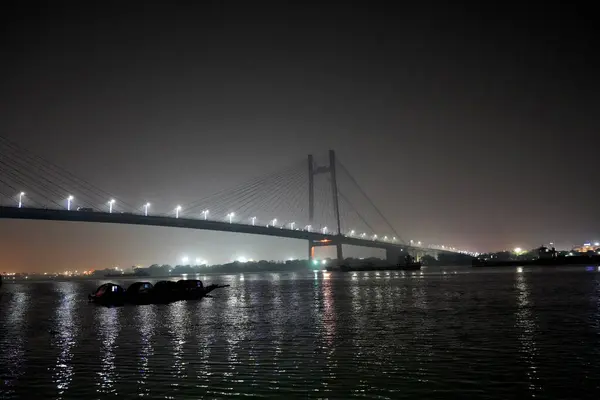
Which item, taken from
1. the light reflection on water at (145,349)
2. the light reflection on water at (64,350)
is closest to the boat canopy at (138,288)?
the light reflection on water at (64,350)

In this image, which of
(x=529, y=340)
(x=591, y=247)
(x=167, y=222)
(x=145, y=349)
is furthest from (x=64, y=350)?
(x=591, y=247)

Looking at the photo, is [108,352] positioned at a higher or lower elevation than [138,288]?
lower

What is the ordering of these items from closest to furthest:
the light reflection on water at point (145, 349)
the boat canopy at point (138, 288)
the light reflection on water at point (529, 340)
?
the light reflection on water at point (529, 340)
the light reflection on water at point (145, 349)
the boat canopy at point (138, 288)

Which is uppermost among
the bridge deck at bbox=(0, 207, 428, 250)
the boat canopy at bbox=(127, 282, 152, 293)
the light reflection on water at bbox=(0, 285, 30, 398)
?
the bridge deck at bbox=(0, 207, 428, 250)

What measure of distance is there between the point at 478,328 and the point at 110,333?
1385cm

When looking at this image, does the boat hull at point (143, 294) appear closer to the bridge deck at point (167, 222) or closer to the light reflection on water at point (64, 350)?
the light reflection on water at point (64, 350)

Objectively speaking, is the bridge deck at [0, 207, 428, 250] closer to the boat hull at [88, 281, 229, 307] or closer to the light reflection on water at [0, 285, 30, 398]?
the boat hull at [88, 281, 229, 307]

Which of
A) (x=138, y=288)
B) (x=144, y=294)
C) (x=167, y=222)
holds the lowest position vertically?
(x=144, y=294)

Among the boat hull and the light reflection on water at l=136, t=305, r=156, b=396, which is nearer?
the light reflection on water at l=136, t=305, r=156, b=396

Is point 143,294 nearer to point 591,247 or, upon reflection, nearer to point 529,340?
point 529,340

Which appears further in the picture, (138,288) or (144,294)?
(138,288)

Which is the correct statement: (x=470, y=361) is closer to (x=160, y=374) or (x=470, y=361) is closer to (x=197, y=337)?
(x=160, y=374)

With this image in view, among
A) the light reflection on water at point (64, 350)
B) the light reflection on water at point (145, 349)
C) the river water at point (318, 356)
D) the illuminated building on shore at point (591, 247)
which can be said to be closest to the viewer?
the river water at point (318, 356)

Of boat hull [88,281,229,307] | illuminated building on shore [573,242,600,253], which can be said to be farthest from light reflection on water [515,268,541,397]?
illuminated building on shore [573,242,600,253]
